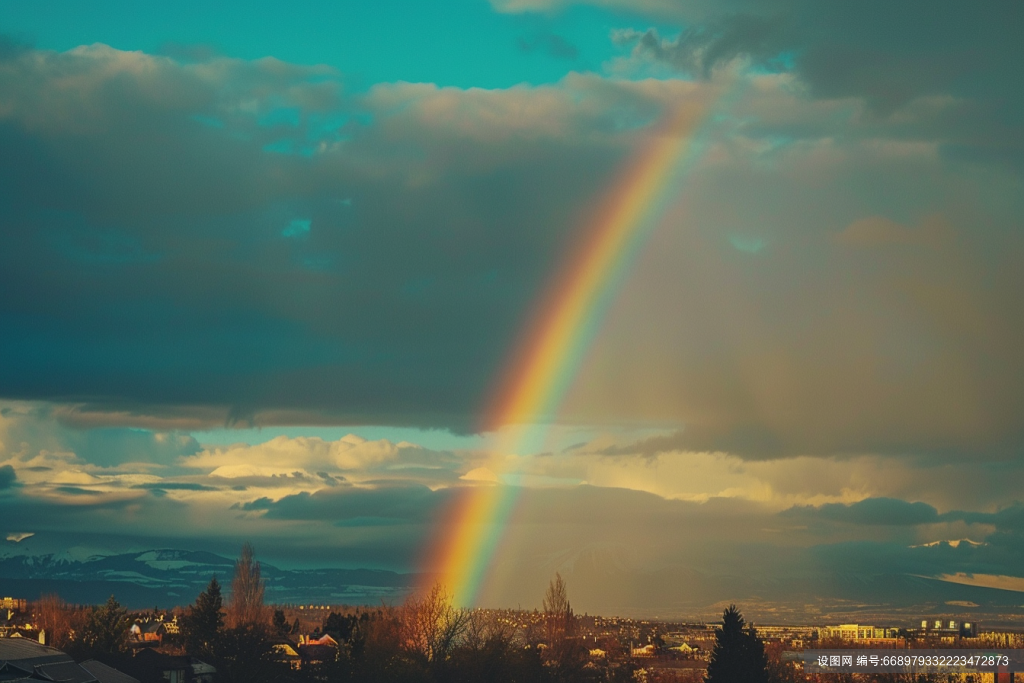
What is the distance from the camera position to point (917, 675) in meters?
137

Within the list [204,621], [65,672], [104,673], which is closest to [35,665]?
[65,672]

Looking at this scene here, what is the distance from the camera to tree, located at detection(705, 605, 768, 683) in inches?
4456

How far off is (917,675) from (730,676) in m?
36.1

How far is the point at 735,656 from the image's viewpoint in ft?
374

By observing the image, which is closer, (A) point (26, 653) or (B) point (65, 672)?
(A) point (26, 653)

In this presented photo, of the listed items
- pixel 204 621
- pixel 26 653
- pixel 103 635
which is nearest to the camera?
pixel 26 653

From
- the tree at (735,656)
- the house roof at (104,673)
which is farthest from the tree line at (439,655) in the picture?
the house roof at (104,673)

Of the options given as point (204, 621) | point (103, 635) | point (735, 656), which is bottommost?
point (735, 656)

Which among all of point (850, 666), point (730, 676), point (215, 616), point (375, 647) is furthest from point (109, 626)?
point (850, 666)

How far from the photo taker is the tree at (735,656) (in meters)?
113

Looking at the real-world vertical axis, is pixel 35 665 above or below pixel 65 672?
above

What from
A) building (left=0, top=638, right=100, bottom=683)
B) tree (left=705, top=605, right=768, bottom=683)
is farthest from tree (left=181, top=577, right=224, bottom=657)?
tree (left=705, top=605, right=768, bottom=683)

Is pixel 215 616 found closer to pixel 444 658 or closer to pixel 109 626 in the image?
pixel 109 626

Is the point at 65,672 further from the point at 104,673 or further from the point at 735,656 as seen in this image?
the point at 735,656
